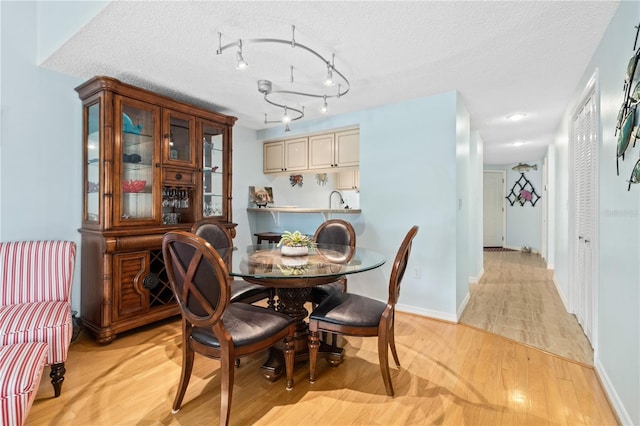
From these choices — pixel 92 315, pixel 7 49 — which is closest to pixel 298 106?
pixel 7 49

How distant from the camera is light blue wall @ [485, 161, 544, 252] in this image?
7.45m

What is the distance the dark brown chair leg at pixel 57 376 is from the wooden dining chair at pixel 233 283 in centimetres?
106

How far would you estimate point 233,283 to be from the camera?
2729 millimetres

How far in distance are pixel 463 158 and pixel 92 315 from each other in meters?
3.80

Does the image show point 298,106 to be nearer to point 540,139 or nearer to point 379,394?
point 379,394

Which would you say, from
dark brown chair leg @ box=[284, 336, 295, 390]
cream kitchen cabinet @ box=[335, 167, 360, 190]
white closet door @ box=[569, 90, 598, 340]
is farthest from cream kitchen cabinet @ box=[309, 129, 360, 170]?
dark brown chair leg @ box=[284, 336, 295, 390]

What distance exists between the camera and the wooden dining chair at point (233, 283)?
2527mm

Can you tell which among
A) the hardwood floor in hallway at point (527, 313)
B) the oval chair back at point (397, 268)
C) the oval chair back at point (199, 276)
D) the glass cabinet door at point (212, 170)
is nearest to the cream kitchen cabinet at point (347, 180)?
the glass cabinet door at point (212, 170)

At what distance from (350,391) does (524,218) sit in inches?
294

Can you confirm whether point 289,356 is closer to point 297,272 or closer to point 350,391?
point 350,391

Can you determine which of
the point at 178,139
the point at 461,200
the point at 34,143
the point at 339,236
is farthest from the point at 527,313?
the point at 34,143

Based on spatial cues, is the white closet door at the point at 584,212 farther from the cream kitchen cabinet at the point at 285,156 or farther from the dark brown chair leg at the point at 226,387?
the cream kitchen cabinet at the point at 285,156

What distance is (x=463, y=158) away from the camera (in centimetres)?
342

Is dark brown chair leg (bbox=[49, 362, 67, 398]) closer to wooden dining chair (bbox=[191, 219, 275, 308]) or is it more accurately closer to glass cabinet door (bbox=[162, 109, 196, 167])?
wooden dining chair (bbox=[191, 219, 275, 308])
